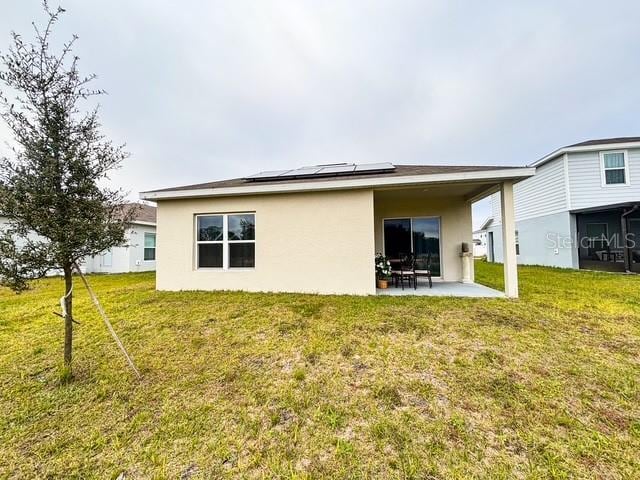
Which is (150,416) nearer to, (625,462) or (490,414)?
(490,414)

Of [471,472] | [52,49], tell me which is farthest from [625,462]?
[52,49]

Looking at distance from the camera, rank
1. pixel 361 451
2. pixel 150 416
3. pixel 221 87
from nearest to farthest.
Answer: pixel 361 451
pixel 150 416
pixel 221 87

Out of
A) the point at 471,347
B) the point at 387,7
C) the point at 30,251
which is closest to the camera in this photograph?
the point at 30,251

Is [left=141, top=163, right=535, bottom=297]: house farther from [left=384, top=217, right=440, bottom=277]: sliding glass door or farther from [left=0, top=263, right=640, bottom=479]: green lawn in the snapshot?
[left=0, top=263, right=640, bottom=479]: green lawn

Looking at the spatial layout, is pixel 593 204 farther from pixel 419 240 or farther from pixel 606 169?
pixel 419 240

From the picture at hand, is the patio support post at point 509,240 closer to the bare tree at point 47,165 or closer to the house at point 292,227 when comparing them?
the house at point 292,227

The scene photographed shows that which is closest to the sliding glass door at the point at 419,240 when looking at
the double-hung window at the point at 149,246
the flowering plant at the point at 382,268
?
the flowering plant at the point at 382,268

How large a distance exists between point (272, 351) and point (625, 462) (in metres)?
3.37

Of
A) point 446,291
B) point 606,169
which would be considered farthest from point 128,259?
point 606,169

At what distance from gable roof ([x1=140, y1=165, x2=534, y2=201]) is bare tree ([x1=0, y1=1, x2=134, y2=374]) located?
394 centimetres

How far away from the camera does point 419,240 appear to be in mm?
9086

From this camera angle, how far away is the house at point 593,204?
10953 mm

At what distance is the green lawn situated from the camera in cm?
193

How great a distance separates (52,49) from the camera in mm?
2857
